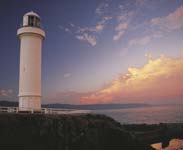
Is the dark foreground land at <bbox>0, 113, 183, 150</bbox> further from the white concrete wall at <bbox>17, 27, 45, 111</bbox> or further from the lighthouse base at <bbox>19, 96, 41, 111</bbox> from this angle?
the white concrete wall at <bbox>17, 27, 45, 111</bbox>

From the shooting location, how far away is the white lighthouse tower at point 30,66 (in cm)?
1208

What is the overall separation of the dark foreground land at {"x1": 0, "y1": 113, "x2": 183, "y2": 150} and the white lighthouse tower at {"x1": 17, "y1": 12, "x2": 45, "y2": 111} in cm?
262

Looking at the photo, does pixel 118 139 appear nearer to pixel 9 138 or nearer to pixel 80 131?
pixel 80 131

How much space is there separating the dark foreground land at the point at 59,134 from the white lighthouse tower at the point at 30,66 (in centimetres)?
262

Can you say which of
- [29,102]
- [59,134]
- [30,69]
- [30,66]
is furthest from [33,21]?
[59,134]

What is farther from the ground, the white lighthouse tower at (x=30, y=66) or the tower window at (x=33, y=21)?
the tower window at (x=33, y=21)

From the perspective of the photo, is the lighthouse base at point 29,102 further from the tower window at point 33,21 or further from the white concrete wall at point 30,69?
the tower window at point 33,21

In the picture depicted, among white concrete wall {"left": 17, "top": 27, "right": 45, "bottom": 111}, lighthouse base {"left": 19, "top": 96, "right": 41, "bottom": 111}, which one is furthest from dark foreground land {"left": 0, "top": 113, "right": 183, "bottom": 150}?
white concrete wall {"left": 17, "top": 27, "right": 45, "bottom": 111}

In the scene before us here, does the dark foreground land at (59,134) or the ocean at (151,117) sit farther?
the ocean at (151,117)

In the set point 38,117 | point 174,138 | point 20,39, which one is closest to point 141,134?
point 174,138

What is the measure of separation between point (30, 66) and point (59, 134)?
4256mm

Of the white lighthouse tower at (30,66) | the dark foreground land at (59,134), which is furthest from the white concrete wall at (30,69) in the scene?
the dark foreground land at (59,134)

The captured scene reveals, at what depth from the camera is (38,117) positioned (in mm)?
9383

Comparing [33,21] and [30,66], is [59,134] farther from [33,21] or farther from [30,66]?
[33,21]
